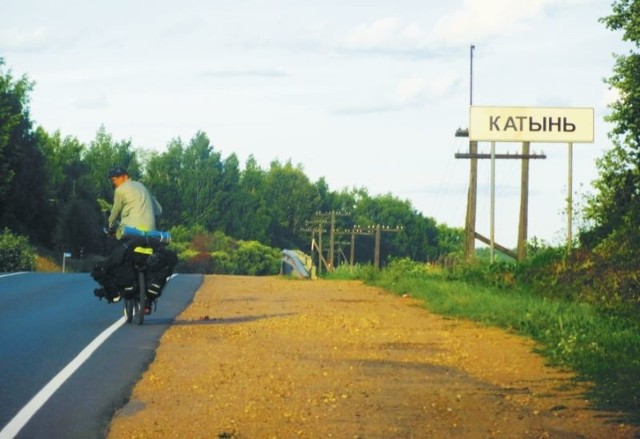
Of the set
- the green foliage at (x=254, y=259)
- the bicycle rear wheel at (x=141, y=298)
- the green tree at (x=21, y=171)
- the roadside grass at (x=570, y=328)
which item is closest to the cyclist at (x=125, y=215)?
the bicycle rear wheel at (x=141, y=298)

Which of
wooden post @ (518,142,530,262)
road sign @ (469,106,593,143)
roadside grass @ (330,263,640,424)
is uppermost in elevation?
road sign @ (469,106,593,143)

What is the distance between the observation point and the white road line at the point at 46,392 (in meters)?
9.09

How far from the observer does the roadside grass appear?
11.3 m

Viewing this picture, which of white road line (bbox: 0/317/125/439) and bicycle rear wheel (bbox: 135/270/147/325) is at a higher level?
bicycle rear wheel (bbox: 135/270/147/325)

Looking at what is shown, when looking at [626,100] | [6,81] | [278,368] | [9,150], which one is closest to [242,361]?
[278,368]

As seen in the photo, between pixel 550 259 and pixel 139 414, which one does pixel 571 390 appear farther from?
pixel 550 259

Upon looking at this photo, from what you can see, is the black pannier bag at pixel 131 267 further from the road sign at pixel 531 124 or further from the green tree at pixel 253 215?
the green tree at pixel 253 215

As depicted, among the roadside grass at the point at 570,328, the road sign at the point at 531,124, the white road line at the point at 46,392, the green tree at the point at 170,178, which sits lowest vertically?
the white road line at the point at 46,392

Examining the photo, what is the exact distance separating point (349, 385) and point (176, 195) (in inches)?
5172

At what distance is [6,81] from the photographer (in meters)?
75.5

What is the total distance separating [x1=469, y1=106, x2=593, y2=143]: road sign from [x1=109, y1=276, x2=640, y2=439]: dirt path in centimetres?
1993

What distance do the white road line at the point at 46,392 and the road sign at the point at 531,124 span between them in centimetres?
2434

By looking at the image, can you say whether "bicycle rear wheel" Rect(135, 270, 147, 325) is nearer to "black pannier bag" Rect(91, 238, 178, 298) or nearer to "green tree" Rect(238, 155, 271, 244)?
"black pannier bag" Rect(91, 238, 178, 298)

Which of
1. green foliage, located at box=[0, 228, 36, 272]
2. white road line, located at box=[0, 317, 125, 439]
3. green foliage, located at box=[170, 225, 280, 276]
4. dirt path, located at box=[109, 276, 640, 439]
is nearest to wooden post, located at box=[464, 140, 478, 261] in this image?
green foliage, located at box=[0, 228, 36, 272]
